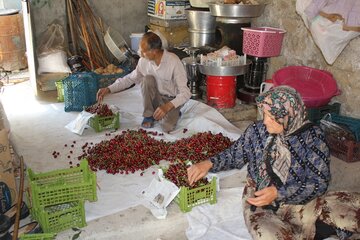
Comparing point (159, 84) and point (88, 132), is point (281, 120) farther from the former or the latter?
point (88, 132)

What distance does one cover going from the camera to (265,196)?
6.68 feet

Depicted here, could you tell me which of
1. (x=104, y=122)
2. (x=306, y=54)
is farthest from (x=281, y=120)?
(x=306, y=54)

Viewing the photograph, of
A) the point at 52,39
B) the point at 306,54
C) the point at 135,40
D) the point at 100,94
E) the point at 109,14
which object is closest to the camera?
the point at 100,94

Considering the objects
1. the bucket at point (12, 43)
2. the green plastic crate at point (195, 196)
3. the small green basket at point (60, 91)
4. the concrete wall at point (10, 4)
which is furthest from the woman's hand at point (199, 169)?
the concrete wall at point (10, 4)

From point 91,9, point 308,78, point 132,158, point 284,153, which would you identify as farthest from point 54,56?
point 284,153

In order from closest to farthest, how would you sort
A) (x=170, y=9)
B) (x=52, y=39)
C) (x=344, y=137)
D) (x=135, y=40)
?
(x=344, y=137) < (x=52, y=39) < (x=170, y=9) < (x=135, y=40)

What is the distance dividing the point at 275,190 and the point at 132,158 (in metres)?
1.43

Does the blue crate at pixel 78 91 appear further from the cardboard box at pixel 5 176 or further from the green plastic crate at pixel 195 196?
the green plastic crate at pixel 195 196

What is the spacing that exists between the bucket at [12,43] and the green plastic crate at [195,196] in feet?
15.1

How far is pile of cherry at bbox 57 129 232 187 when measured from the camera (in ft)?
10.4

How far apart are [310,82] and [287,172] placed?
83.8 inches

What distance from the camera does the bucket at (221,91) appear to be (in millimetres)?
4344

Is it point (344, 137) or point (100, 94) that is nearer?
point (344, 137)

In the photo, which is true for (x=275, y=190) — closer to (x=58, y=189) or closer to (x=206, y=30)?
(x=58, y=189)
